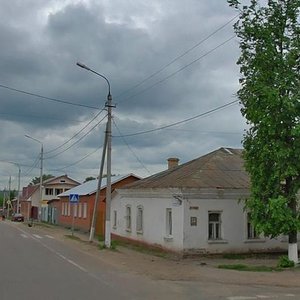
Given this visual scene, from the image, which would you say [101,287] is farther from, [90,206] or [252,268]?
[90,206]

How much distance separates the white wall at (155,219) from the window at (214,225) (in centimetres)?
148

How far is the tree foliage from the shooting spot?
694 inches

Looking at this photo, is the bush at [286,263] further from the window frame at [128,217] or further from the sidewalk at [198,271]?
the window frame at [128,217]

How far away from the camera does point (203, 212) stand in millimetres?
23250

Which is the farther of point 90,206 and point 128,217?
point 90,206

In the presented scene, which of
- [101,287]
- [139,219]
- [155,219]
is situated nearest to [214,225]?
[155,219]

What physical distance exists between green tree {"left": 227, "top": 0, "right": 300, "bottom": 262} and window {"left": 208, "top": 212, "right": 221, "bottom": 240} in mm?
5063

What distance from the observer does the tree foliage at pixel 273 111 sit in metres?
17.6

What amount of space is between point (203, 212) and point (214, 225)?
0.94m

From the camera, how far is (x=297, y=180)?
59.7 feet

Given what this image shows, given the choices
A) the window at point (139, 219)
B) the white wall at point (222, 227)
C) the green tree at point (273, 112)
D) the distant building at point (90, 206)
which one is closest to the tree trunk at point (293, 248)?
the green tree at point (273, 112)

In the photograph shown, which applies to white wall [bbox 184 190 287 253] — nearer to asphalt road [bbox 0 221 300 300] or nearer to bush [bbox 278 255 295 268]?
bush [bbox 278 255 295 268]

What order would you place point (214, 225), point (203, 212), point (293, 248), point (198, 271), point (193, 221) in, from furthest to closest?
point (214, 225), point (203, 212), point (193, 221), point (293, 248), point (198, 271)

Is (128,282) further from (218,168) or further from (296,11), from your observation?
(218,168)
